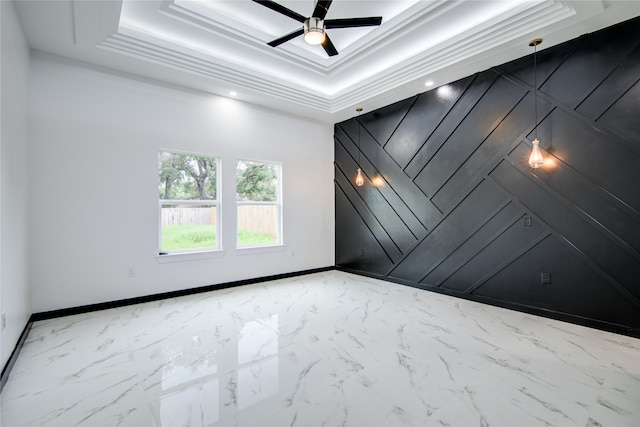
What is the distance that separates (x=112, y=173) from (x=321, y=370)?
11.3 ft

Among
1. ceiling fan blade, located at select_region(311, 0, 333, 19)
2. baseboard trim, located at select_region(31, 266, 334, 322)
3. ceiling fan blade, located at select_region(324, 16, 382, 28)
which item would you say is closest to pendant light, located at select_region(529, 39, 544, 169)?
ceiling fan blade, located at select_region(324, 16, 382, 28)

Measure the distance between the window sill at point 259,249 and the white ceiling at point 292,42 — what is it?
2.40 m

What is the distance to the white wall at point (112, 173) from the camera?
3.33m

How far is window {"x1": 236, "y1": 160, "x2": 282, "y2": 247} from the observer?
489 cm

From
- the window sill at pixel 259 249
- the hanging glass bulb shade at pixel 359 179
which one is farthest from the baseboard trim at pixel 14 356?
the hanging glass bulb shade at pixel 359 179

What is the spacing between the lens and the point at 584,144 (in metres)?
3.02

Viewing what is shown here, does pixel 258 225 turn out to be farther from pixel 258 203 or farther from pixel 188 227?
pixel 188 227

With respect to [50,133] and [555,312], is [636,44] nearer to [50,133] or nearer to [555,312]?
[555,312]

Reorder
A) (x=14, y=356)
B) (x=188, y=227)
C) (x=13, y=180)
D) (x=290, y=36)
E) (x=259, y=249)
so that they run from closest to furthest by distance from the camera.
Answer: (x=14, y=356)
(x=13, y=180)
(x=290, y=36)
(x=188, y=227)
(x=259, y=249)

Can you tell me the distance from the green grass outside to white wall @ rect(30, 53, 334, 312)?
180 millimetres

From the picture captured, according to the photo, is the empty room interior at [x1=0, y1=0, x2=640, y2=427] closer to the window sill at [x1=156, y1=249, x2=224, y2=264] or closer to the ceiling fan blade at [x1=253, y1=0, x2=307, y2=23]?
the window sill at [x1=156, y1=249, x2=224, y2=264]

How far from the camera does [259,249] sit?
4.97 m

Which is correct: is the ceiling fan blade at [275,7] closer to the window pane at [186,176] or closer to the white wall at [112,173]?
the white wall at [112,173]

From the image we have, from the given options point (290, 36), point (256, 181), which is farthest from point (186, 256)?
point (290, 36)
